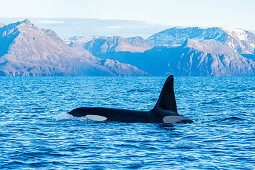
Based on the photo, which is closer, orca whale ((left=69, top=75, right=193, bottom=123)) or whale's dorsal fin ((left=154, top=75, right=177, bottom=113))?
whale's dorsal fin ((left=154, top=75, right=177, bottom=113))

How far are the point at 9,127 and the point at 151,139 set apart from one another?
28.8 ft

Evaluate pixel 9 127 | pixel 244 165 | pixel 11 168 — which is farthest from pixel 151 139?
pixel 9 127

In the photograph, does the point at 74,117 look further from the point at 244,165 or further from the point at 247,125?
the point at 244,165

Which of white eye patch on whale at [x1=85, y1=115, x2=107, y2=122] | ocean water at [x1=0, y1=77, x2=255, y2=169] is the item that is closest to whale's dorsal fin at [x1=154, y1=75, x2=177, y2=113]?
ocean water at [x1=0, y1=77, x2=255, y2=169]

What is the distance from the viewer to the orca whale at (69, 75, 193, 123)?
2350 centimetres

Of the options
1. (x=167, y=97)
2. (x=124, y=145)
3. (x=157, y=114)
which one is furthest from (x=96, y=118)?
(x=124, y=145)

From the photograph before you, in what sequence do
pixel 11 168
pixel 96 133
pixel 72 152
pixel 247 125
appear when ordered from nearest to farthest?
pixel 11 168
pixel 72 152
pixel 96 133
pixel 247 125

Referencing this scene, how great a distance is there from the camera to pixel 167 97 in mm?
23625

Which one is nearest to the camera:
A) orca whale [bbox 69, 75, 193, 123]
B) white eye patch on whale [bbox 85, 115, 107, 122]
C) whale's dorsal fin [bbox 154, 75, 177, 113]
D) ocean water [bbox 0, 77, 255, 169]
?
ocean water [bbox 0, 77, 255, 169]

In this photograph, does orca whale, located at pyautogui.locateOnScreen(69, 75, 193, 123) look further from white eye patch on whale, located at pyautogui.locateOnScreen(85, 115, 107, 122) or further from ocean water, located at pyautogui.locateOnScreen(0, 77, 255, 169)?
ocean water, located at pyautogui.locateOnScreen(0, 77, 255, 169)

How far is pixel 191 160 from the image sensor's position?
15.2 meters

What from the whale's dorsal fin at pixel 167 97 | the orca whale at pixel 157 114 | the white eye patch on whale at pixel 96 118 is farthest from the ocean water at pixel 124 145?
the whale's dorsal fin at pixel 167 97

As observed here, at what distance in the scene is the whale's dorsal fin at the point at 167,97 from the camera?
23344mm

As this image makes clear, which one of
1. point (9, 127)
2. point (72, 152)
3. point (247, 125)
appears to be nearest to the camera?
point (72, 152)
